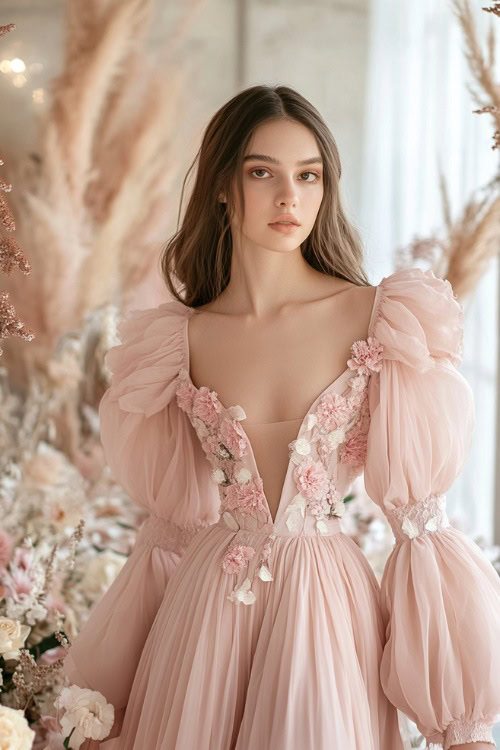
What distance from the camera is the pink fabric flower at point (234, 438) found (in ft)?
4.90

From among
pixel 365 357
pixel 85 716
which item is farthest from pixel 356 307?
pixel 85 716

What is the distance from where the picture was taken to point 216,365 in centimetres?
158

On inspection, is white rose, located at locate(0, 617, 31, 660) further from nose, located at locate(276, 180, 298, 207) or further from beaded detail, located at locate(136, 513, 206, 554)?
nose, located at locate(276, 180, 298, 207)

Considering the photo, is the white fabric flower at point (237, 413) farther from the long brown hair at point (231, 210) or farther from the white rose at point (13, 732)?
the white rose at point (13, 732)

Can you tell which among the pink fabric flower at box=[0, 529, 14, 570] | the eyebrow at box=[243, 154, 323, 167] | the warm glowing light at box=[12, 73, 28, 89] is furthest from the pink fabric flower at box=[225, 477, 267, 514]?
the warm glowing light at box=[12, 73, 28, 89]

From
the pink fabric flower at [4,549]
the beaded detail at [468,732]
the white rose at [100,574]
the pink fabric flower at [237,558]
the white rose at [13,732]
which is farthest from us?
the white rose at [100,574]

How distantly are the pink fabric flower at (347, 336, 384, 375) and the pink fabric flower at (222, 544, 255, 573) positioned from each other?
357mm

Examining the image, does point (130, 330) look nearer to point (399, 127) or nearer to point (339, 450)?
point (339, 450)

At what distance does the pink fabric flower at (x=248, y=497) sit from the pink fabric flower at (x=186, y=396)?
0.18 metres

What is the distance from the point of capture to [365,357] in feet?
Result: 4.81

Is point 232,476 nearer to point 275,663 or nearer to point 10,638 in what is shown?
point 275,663

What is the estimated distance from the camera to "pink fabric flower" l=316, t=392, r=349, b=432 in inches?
57.1

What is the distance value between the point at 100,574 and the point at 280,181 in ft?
3.72

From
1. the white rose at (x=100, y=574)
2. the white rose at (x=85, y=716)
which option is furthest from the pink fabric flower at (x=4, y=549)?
the white rose at (x=85, y=716)
